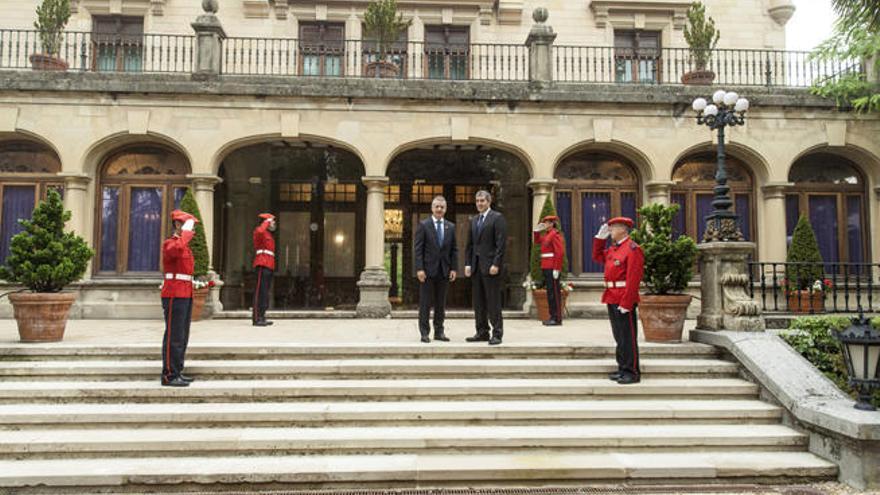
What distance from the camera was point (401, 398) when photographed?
18.5ft

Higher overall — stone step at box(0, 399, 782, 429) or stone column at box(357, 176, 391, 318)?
stone column at box(357, 176, 391, 318)

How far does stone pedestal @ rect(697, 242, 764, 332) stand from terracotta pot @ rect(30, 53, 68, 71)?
45.2 ft

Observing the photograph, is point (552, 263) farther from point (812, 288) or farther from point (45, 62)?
point (45, 62)

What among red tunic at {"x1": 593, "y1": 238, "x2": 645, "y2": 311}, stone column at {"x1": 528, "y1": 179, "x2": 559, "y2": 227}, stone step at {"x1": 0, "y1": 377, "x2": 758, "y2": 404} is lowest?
stone step at {"x1": 0, "y1": 377, "x2": 758, "y2": 404}

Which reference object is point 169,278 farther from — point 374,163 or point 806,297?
point 806,297

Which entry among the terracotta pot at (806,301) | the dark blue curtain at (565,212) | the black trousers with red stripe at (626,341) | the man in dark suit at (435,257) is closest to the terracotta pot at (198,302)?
the man in dark suit at (435,257)

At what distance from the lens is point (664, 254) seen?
701 centimetres

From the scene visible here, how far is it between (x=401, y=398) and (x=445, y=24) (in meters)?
13.0

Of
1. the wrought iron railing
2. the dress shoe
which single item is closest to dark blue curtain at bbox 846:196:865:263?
the dress shoe

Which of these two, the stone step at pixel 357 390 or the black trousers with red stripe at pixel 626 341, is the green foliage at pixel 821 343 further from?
the black trousers with red stripe at pixel 626 341

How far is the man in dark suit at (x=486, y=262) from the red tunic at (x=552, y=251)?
322cm

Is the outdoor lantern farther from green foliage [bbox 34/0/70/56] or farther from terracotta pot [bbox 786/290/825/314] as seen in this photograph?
green foliage [bbox 34/0/70/56]

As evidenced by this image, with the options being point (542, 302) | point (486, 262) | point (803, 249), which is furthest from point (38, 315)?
point (803, 249)

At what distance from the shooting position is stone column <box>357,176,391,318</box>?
11836 mm
